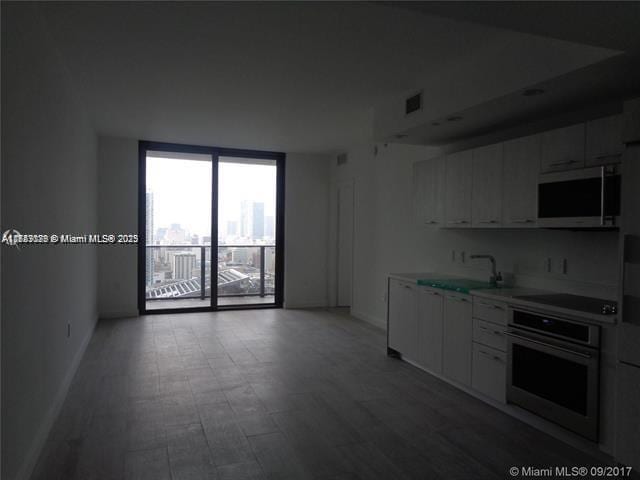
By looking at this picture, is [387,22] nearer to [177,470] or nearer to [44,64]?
[44,64]

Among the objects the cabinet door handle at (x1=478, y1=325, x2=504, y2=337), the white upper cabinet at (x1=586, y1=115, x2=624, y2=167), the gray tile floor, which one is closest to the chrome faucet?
the cabinet door handle at (x1=478, y1=325, x2=504, y2=337)

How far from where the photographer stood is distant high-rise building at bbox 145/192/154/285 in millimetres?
7145

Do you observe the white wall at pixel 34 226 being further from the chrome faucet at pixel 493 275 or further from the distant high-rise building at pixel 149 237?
the chrome faucet at pixel 493 275

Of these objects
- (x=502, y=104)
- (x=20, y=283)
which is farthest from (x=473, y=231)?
(x=20, y=283)

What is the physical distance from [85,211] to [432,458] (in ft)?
15.0

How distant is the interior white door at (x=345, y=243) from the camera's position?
766 cm

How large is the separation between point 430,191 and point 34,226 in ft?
11.9

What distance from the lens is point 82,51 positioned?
11.6 feet

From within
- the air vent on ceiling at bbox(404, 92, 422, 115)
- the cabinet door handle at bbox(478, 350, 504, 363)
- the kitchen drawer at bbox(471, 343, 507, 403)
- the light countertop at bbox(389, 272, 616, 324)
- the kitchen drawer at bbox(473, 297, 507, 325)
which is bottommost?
the kitchen drawer at bbox(471, 343, 507, 403)

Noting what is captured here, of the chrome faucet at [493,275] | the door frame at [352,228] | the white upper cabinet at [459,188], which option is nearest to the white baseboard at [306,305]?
the door frame at [352,228]

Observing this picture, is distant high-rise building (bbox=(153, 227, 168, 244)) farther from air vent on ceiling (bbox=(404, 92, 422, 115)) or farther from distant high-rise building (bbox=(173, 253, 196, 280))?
air vent on ceiling (bbox=(404, 92, 422, 115))

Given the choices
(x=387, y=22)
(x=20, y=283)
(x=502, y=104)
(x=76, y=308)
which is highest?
(x=387, y=22)

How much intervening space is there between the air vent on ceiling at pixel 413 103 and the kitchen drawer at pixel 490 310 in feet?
6.11

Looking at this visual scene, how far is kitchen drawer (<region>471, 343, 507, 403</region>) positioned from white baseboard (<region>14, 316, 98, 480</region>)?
3181 millimetres
